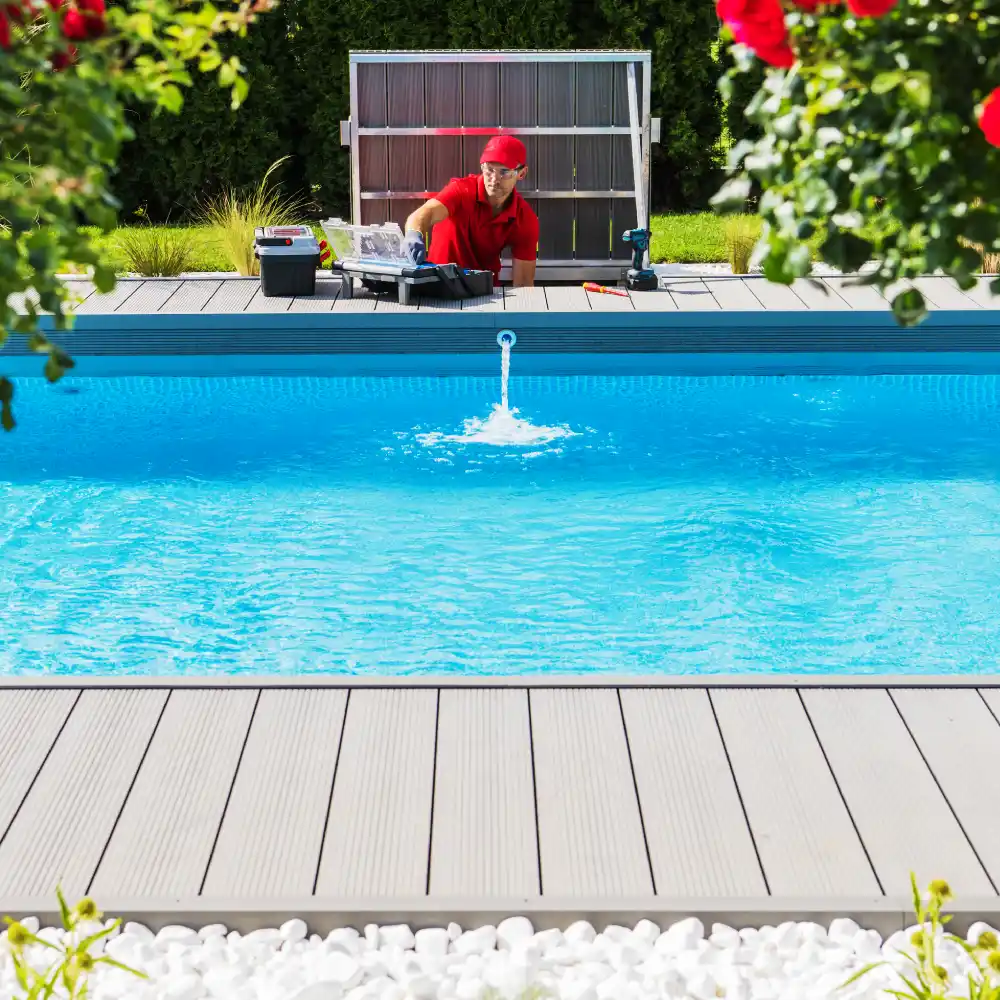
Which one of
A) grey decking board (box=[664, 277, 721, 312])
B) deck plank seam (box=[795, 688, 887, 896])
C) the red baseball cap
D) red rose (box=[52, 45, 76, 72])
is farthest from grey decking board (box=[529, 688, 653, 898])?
the red baseball cap

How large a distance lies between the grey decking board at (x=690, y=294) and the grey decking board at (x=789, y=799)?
156 inches

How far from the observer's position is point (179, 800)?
258 centimetres

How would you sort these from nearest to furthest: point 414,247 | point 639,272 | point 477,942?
point 477,942 → point 414,247 → point 639,272

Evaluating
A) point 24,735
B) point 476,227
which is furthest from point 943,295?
point 24,735

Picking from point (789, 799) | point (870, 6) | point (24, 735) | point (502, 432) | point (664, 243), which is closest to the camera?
point (870, 6)

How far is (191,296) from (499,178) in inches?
66.9

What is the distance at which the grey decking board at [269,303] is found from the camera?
6.66 meters

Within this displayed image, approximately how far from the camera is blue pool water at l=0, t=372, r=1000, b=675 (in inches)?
166

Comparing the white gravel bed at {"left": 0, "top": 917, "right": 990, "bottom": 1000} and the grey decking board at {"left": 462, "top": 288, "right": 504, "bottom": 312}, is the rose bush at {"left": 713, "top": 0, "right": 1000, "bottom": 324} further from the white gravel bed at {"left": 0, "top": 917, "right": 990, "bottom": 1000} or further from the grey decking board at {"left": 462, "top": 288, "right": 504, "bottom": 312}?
the grey decking board at {"left": 462, "top": 288, "right": 504, "bottom": 312}

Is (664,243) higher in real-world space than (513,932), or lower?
higher

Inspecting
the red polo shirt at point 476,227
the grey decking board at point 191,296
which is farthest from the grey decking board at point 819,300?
the grey decking board at point 191,296

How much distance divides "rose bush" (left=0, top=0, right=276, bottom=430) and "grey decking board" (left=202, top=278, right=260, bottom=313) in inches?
214

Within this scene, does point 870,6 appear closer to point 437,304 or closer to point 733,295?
point 437,304

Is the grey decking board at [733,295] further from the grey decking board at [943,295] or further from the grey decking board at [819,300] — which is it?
the grey decking board at [943,295]
